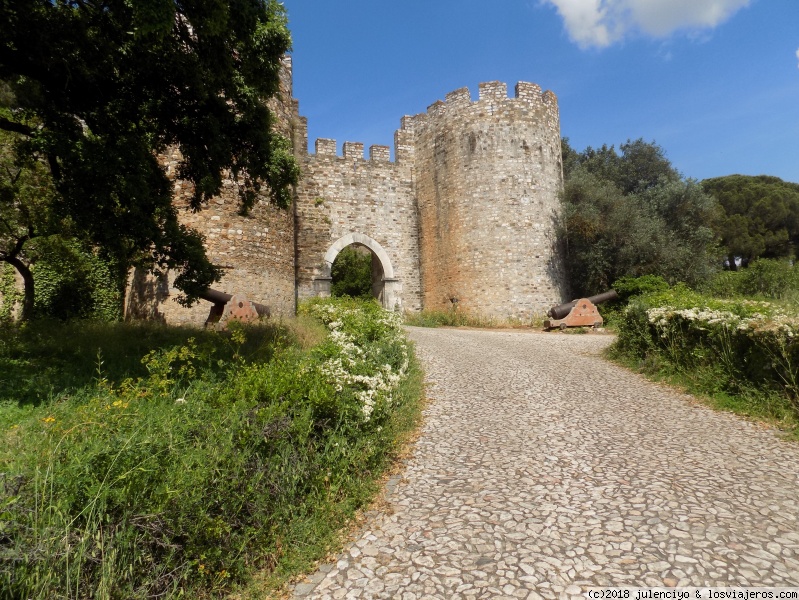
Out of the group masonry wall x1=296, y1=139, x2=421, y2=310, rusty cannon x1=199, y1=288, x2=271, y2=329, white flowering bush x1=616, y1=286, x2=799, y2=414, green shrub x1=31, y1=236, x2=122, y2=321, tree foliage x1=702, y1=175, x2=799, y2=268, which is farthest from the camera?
tree foliage x1=702, y1=175, x2=799, y2=268

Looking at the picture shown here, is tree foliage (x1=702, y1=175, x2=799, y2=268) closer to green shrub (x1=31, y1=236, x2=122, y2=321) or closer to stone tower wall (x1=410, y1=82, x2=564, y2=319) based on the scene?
stone tower wall (x1=410, y1=82, x2=564, y2=319)

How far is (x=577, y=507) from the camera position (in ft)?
9.86

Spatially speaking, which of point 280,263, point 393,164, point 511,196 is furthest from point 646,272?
point 280,263

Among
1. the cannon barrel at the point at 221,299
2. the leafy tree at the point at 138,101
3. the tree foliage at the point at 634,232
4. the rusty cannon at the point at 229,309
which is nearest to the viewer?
the leafy tree at the point at 138,101

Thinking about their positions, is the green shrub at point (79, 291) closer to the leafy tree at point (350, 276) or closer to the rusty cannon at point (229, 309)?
the rusty cannon at point (229, 309)

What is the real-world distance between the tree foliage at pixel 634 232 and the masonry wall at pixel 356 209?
19.7 feet

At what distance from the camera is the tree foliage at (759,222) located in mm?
26016

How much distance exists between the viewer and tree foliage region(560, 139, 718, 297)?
48.0 feet

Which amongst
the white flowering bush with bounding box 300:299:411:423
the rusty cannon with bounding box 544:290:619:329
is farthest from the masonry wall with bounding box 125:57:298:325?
the rusty cannon with bounding box 544:290:619:329

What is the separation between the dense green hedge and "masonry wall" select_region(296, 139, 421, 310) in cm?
1237

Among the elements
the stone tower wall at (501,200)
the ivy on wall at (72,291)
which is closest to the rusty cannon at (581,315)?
the stone tower wall at (501,200)

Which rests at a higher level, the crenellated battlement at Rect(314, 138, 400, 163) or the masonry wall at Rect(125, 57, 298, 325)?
the crenellated battlement at Rect(314, 138, 400, 163)

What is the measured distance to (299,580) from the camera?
248 cm

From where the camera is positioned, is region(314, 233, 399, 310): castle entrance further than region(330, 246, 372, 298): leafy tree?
No
